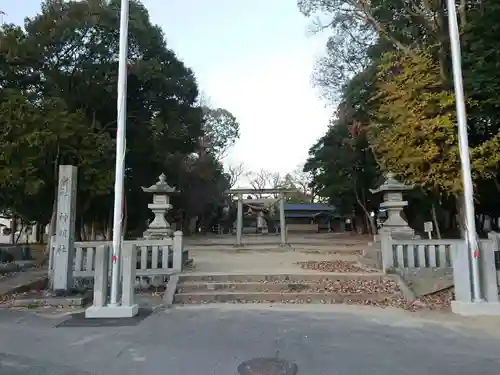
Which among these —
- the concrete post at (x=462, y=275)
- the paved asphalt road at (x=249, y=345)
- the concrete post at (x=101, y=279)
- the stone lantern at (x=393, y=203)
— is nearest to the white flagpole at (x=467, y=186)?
the concrete post at (x=462, y=275)

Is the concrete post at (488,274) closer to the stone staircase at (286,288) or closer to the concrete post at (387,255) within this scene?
the stone staircase at (286,288)

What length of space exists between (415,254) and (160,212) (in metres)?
7.31

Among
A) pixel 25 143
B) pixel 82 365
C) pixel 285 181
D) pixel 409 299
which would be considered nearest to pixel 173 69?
pixel 25 143

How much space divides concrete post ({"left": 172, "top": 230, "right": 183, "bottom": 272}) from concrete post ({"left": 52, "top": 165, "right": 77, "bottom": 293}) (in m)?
2.13

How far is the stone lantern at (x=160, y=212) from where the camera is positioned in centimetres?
1212

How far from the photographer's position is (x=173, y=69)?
20.3 m

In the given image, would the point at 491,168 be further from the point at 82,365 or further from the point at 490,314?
the point at 82,365

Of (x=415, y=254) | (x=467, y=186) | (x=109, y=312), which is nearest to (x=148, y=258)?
(x=109, y=312)

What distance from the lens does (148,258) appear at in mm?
9328

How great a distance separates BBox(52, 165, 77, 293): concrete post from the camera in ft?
25.3

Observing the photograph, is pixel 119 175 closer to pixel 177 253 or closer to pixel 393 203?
pixel 177 253

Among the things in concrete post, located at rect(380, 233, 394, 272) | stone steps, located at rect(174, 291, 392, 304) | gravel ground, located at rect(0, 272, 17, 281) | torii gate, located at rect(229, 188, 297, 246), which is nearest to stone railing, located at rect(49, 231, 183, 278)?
stone steps, located at rect(174, 291, 392, 304)

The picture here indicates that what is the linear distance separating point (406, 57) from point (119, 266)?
33.2 ft

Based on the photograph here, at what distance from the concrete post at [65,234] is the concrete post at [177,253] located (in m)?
2.13
